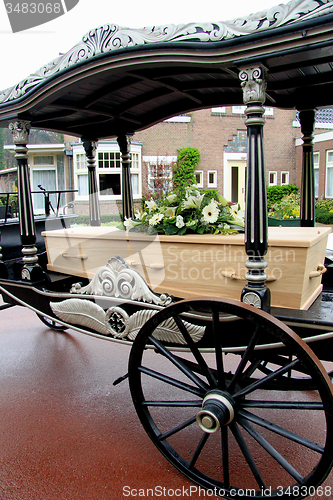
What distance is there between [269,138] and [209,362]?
16226mm

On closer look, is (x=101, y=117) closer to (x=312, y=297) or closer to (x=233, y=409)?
(x=312, y=297)

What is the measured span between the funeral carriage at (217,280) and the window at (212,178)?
14226 millimetres

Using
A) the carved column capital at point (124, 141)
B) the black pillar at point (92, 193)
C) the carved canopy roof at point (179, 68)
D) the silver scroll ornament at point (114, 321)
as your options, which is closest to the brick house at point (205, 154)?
the black pillar at point (92, 193)

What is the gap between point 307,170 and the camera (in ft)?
11.0

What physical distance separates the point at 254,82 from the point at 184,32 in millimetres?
481

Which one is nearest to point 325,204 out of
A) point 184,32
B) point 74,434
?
point 184,32

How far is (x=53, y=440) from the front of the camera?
2525mm

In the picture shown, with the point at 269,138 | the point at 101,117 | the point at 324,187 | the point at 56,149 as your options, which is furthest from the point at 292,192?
the point at 101,117

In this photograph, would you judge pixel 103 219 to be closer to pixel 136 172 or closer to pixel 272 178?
pixel 136 172

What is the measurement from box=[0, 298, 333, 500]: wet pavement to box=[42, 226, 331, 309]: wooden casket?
111 cm

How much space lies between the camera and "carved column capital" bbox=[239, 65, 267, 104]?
1.92m

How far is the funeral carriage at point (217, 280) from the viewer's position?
70.4 inches

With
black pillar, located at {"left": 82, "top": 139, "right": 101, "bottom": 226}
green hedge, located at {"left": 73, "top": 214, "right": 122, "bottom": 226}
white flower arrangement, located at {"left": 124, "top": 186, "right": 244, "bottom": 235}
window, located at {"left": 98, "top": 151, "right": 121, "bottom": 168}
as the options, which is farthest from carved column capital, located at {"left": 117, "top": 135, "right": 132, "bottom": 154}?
window, located at {"left": 98, "top": 151, "right": 121, "bottom": 168}

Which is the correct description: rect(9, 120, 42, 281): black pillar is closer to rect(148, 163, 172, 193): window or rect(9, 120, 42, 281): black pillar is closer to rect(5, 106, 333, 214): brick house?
rect(148, 163, 172, 193): window
